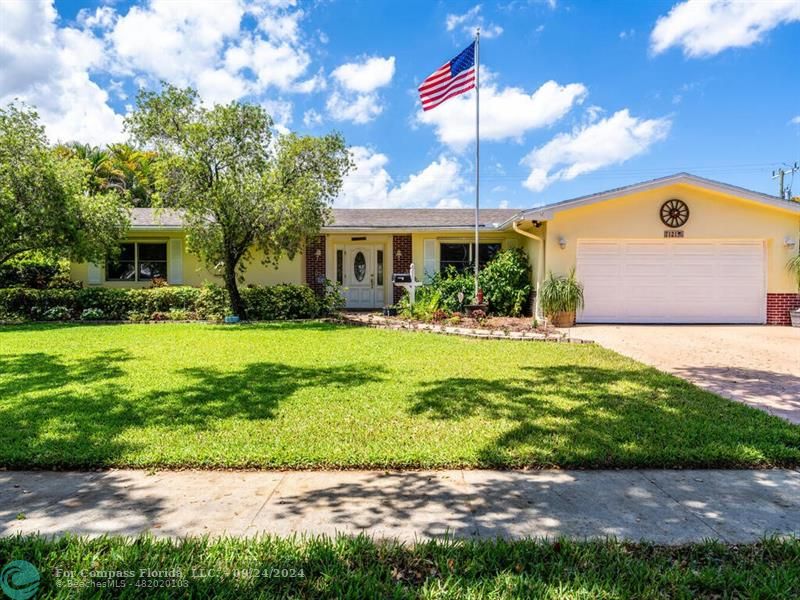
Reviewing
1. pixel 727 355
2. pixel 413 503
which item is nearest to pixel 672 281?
pixel 727 355

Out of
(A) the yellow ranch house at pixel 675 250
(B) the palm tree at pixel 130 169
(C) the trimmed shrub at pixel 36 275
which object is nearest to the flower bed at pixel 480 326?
(A) the yellow ranch house at pixel 675 250

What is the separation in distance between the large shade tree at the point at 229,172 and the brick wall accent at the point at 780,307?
11.9m

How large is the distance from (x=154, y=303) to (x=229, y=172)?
4.62 metres

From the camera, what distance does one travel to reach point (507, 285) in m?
13.4

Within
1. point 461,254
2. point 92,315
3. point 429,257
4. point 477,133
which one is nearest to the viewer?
point 92,315

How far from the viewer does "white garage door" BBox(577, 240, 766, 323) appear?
12258 mm

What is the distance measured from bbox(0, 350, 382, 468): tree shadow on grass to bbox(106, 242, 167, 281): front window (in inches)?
336

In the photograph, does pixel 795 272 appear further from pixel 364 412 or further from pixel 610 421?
pixel 364 412

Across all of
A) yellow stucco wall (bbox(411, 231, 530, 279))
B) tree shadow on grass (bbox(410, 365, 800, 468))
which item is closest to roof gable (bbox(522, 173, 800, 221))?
yellow stucco wall (bbox(411, 231, 530, 279))

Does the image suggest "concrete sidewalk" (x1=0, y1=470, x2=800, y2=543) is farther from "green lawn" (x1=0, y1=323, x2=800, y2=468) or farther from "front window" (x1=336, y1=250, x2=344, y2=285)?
"front window" (x1=336, y1=250, x2=344, y2=285)

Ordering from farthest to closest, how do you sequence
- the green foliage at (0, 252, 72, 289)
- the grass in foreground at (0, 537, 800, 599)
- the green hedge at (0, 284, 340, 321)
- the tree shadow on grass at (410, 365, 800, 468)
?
1. the green foliage at (0, 252, 72, 289)
2. the green hedge at (0, 284, 340, 321)
3. the tree shadow on grass at (410, 365, 800, 468)
4. the grass in foreground at (0, 537, 800, 599)

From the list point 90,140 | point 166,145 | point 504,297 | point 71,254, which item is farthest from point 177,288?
point 90,140

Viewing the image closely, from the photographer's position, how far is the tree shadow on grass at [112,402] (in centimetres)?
373

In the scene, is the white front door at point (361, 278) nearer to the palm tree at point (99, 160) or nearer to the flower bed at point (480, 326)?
the flower bed at point (480, 326)
